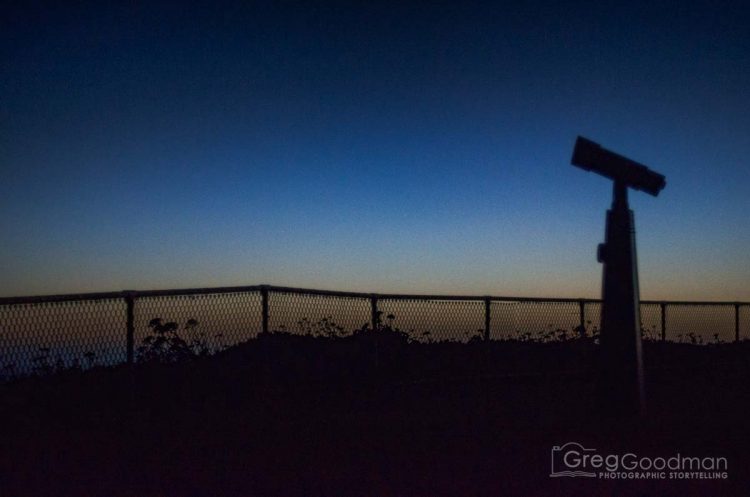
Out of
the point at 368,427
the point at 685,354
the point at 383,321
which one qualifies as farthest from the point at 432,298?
the point at 685,354

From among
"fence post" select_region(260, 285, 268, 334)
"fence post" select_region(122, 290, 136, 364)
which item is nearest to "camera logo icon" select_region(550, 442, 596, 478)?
"fence post" select_region(260, 285, 268, 334)

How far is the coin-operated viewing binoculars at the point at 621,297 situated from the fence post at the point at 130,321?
17.3 ft

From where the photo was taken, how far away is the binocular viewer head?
Answer: 8117 mm

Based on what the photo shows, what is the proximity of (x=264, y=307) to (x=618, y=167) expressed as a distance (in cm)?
462

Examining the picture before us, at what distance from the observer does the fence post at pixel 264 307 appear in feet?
29.5

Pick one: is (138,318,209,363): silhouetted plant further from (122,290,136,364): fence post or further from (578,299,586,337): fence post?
(578,299,586,337): fence post

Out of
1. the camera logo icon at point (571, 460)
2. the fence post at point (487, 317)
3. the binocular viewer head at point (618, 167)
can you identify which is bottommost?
the camera logo icon at point (571, 460)

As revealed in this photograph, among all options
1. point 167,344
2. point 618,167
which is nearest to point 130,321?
point 167,344

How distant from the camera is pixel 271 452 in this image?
6.21 meters

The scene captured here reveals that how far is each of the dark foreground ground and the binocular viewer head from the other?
8.85ft

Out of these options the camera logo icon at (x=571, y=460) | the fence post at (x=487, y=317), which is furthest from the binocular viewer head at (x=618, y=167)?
the fence post at (x=487, y=317)

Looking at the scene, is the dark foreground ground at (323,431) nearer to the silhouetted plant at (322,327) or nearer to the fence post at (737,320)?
the silhouetted plant at (322,327)

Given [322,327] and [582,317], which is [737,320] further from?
Answer: [322,327]

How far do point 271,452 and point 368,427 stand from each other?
1569mm
